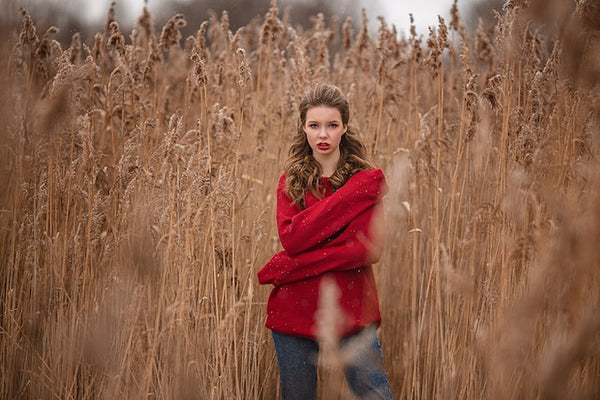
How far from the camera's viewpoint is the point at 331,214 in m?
1.65

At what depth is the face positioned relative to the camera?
175 centimetres

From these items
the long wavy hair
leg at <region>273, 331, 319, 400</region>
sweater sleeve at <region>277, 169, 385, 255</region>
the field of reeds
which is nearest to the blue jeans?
leg at <region>273, 331, 319, 400</region>

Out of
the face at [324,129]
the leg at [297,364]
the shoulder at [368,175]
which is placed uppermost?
the face at [324,129]

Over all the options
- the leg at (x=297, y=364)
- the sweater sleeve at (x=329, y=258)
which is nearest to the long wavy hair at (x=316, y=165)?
the sweater sleeve at (x=329, y=258)

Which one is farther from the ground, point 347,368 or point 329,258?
point 329,258

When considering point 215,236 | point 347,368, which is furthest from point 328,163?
point 347,368

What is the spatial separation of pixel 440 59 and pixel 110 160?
1616mm

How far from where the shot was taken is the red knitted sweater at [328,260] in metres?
1.64

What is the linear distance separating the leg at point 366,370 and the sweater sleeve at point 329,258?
23 centimetres

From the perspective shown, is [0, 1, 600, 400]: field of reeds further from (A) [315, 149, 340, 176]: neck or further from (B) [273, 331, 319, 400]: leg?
(A) [315, 149, 340, 176]: neck

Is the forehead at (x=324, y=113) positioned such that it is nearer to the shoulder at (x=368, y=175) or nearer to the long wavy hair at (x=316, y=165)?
the long wavy hair at (x=316, y=165)

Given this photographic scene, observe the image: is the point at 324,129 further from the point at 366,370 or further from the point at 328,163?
the point at 366,370

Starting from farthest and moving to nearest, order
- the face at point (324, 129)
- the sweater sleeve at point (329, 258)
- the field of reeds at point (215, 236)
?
the face at point (324, 129) → the sweater sleeve at point (329, 258) → the field of reeds at point (215, 236)

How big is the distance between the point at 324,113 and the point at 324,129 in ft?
0.19
